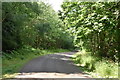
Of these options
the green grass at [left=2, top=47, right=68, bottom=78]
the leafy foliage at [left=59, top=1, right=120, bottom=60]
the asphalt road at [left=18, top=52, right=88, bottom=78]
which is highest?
the leafy foliage at [left=59, top=1, right=120, bottom=60]

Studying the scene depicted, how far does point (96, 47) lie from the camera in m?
22.7

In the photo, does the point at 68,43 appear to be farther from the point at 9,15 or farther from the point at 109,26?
the point at 109,26

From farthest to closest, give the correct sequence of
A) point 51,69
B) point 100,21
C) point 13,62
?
1. point 13,62
2. point 51,69
3. point 100,21

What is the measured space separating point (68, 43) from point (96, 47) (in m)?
48.6

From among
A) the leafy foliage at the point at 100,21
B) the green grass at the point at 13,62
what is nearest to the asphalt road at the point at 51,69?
the green grass at the point at 13,62

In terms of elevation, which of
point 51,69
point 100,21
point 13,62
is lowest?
point 51,69

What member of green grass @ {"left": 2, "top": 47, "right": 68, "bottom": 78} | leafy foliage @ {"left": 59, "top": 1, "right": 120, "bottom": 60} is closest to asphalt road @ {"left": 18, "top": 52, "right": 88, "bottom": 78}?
green grass @ {"left": 2, "top": 47, "right": 68, "bottom": 78}

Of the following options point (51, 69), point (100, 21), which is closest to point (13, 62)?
point (51, 69)

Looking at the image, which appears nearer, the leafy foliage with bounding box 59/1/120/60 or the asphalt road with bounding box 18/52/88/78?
the leafy foliage with bounding box 59/1/120/60

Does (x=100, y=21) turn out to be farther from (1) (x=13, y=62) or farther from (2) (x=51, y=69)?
(1) (x=13, y=62)

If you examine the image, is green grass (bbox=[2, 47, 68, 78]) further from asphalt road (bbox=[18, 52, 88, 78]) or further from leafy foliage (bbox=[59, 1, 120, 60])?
leafy foliage (bbox=[59, 1, 120, 60])

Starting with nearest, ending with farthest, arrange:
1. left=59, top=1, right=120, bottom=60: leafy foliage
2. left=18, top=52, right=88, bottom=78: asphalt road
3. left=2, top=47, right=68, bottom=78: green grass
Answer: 1. left=59, top=1, right=120, bottom=60: leafy foliage
2. left=18, top=52, right=88, bottom=78: asphalt road
3. left=2, top=47, right=68, bottom=78: green grass

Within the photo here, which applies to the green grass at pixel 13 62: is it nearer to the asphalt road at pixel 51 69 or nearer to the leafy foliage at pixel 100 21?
the asphalt road at pixel 51 69

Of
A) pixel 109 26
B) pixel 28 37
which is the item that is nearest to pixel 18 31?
pixel 28 37
